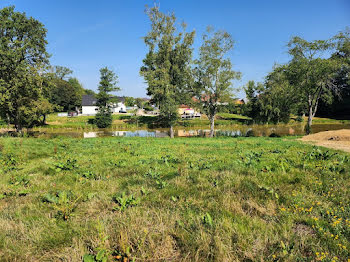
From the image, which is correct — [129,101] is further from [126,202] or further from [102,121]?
Answer: [126,202]

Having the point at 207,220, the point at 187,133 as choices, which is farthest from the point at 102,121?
the point at 207,220

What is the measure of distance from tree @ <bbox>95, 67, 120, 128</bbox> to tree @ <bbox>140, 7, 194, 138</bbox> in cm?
2710

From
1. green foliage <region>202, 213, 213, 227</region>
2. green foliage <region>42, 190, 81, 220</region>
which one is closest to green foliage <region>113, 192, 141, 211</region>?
green foliage <region>42, 190, 81, 220</region>

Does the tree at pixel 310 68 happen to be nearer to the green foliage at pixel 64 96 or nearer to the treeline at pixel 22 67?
the treeline at pixel 22 67

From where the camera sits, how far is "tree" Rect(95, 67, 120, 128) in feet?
166

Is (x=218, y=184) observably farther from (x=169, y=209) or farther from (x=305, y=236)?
(x=305, y=236)

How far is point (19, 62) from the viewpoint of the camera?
27.4 m

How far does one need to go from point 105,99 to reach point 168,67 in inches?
1189

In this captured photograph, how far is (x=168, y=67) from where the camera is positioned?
28.4 metres

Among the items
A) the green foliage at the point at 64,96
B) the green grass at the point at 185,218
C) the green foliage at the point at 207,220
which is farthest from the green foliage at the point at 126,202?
the green foliage at the point at 64,96

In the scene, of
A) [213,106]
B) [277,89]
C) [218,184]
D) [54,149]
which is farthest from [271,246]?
[277,89]

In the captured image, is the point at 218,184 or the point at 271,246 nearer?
the point at 271,246

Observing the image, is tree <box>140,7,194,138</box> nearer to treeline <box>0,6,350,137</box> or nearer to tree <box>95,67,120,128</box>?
treeline <box>0,6,350,137</box>

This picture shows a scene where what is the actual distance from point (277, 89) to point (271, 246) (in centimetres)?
5761
